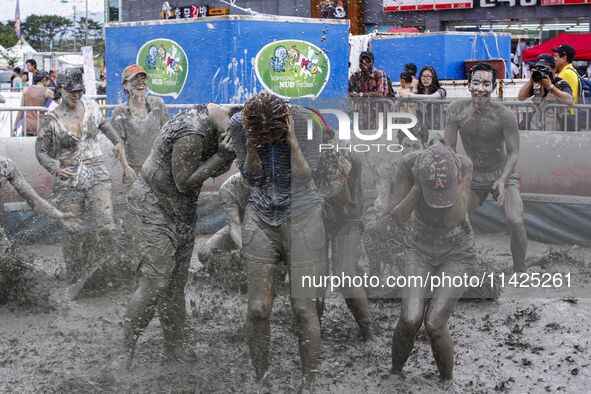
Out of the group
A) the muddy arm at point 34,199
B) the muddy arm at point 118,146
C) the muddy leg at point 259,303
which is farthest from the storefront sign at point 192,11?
the muddy leg at point 259,303

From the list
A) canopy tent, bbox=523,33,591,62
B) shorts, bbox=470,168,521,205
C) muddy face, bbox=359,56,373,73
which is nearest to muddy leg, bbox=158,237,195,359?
shorts, bbox=470,168,521,205

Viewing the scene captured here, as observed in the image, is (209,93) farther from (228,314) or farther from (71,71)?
(228,314)

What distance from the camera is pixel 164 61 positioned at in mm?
12828

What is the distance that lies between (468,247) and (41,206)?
3.20 m

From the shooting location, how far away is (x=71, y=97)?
8.16 m

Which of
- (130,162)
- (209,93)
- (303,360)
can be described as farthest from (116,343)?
(209,93)

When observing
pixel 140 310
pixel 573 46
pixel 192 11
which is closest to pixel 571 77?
pixel 140 310

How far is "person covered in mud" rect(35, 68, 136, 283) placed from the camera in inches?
324

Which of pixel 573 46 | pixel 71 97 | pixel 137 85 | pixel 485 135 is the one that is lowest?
pixel 485 135

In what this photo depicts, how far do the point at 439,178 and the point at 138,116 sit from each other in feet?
14.5

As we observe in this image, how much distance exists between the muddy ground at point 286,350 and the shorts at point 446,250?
2.43ft

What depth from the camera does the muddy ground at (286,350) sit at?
18.5 feet

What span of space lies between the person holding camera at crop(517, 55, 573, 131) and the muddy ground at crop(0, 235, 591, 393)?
2.62 meters

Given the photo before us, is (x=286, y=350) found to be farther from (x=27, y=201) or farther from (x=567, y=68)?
(x=567, y=68)
